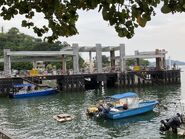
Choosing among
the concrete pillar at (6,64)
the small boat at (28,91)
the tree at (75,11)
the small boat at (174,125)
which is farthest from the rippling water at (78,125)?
the concrete pillar at (6,64)

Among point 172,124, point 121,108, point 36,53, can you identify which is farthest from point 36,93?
point 172,124

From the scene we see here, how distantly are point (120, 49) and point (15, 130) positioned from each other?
176 feet

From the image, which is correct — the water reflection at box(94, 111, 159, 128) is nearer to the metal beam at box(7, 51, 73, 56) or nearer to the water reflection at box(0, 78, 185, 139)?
the water reflection at box(0, 78, 185, 139)

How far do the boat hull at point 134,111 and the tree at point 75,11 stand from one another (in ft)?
101

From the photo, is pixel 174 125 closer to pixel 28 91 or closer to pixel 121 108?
pixel 121 108

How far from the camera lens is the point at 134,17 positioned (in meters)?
5.02

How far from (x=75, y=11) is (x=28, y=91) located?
61.5m

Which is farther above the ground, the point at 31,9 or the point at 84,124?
the point at 31,9

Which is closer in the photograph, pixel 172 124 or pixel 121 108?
pixel 172 124

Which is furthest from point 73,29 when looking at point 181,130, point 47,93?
point 47,93

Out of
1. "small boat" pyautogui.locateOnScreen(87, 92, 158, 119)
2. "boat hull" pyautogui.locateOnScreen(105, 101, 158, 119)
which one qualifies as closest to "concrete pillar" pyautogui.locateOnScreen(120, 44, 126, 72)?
"small boat" pyautogui.locateOnScreen(87, 92, 158, 119)

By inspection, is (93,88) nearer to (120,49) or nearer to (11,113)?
(120,49)

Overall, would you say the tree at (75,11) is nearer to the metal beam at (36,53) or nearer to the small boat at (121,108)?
the small boat at (121,108)

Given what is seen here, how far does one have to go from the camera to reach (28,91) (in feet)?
218
